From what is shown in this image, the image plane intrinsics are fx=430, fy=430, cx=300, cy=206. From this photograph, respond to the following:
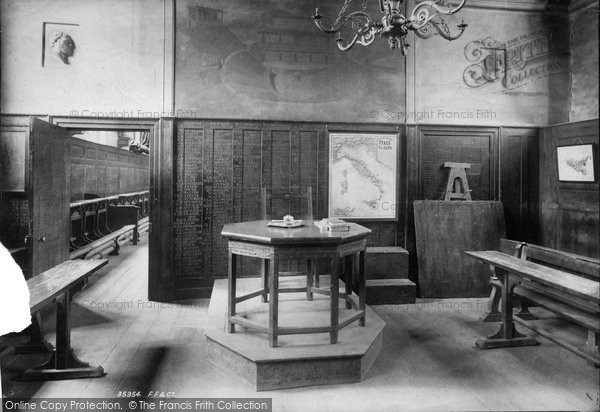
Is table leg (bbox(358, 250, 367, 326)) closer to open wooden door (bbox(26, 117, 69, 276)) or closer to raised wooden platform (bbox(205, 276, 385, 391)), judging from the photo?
raised wooden platform (bbox(205, 276, 385, 391))

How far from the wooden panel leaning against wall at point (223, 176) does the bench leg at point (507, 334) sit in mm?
2622

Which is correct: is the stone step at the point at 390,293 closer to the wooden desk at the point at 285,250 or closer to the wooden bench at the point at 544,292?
the wooden bench at the point at 544,292

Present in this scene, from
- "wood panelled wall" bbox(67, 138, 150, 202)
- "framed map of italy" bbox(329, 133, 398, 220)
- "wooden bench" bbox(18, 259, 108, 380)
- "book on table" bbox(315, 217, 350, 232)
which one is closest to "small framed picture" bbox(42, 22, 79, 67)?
"wood panelled wall" bbox(67, 138, 150, 202)

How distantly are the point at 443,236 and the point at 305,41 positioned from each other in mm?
3208

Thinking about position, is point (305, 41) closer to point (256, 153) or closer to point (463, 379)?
point (256, 153)

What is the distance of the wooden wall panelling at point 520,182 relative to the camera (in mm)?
6160

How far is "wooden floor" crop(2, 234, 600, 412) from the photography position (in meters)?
3.02

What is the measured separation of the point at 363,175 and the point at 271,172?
1257 mm

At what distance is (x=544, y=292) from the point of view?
3875 mm

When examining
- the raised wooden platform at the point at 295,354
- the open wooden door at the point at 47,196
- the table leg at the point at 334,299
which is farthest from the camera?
the open wooden door at the point at 47,196

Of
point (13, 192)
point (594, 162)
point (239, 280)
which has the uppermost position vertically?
point (594, 162)

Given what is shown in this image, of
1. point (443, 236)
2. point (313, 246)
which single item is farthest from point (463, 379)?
point (443, 236)

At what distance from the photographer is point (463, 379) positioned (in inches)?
131

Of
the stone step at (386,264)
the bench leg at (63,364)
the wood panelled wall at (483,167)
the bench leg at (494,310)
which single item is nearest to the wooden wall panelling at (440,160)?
the wood panelled wall at (483,167)
